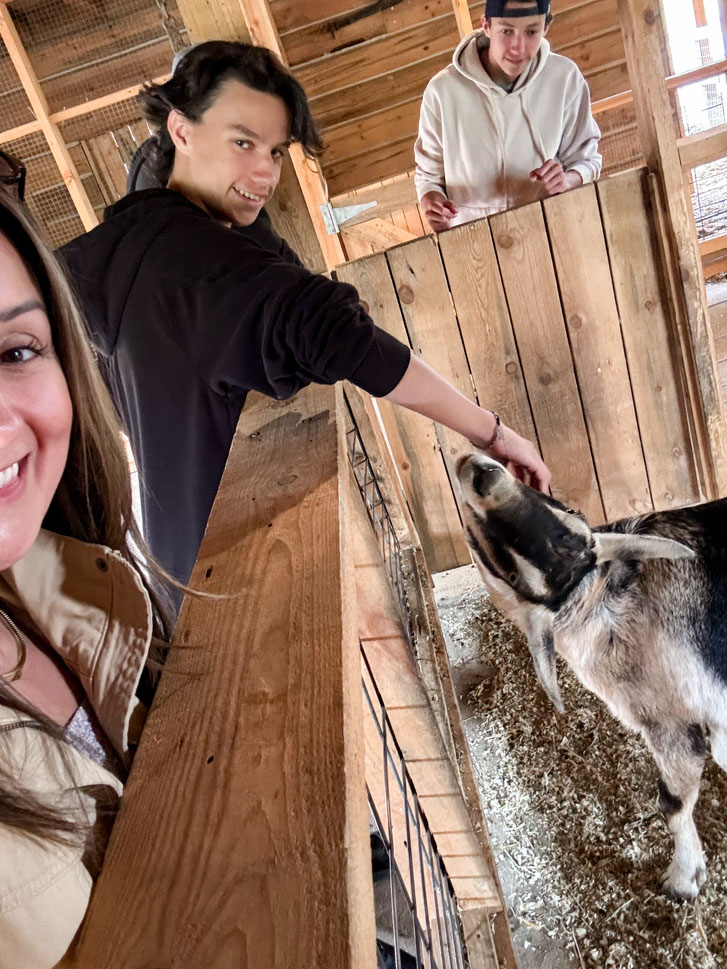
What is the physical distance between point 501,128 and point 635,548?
2275 mm

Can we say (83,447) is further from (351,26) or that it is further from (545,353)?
(351,26)

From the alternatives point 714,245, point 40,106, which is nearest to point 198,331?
point 40,106

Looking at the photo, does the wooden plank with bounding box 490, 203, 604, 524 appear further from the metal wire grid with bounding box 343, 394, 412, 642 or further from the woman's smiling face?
the woman's smiling face

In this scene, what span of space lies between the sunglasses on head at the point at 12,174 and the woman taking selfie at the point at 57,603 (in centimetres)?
11

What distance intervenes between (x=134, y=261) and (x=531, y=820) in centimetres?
238

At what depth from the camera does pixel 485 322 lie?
3.16 m

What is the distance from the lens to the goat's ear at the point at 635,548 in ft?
6.41

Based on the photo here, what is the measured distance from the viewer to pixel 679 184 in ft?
9.25

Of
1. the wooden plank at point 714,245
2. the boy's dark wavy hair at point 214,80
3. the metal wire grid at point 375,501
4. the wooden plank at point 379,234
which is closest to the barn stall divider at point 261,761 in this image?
the boy's dark wavy hair at point 214,80

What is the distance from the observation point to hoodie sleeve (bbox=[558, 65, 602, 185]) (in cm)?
321

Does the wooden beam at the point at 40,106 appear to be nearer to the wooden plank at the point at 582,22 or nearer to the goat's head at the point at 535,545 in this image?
the wooden plank at the point at 582,22

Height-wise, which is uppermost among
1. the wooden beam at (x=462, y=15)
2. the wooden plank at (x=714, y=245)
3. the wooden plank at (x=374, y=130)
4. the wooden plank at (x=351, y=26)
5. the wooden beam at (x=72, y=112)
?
the wooden beam at (x=72, y=112)

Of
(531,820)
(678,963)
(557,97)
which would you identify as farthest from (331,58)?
(678,963)

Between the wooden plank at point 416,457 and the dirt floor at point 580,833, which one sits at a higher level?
the wooden plank at point 416,457
